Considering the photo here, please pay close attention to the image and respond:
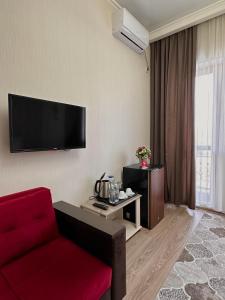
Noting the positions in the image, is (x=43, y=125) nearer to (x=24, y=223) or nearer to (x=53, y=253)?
(x=24, y=223)

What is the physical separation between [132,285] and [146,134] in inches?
90.1

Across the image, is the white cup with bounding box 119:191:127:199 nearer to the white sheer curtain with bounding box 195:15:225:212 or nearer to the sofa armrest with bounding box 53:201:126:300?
the sofa armrest with bounding box 53:201:126:300

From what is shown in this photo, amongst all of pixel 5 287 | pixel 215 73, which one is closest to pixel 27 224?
pixel 5 287

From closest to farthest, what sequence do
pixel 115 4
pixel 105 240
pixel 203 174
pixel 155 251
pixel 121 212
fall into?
pixel 105 240 → pixel 155 251 → pixel 115 4 → pixel 121 212 → pixel 203 174

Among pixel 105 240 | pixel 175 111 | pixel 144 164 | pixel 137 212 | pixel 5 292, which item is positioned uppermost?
pixel 175 111

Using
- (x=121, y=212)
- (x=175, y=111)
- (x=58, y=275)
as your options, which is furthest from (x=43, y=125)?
(x=175, y=111)

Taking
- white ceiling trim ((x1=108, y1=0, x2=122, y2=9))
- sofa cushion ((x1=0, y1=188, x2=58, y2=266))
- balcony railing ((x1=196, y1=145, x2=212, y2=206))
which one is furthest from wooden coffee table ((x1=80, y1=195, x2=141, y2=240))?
white ceiling trim ((x1=108, y1=0, x2=122, y2=9))

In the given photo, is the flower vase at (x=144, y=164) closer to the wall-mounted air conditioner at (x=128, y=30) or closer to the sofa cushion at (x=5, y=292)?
the wall-mounted air conditioner at (x=128, y=30)

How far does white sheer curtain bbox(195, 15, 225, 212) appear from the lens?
8.50 ft

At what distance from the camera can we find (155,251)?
6.18 ft

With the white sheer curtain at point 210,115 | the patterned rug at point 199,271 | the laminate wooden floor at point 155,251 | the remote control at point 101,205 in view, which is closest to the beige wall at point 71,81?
the remote control at point 101,205

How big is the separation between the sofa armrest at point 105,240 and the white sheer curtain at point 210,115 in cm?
216

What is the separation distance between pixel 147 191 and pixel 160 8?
8.26 ft

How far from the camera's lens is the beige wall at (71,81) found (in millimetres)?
1488
